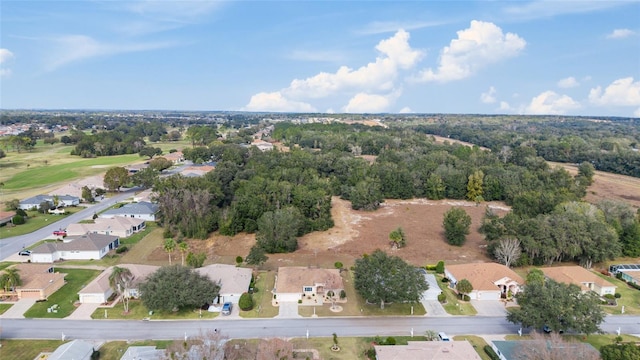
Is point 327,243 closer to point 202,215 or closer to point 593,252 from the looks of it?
point 202,215

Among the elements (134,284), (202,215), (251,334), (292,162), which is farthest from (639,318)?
(292,162)

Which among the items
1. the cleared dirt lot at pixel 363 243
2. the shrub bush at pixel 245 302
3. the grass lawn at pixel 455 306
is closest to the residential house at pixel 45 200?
the cleared dirt lot at pixel 363 243

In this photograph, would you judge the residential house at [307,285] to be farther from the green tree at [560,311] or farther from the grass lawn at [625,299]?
the grass lawn at [625,299]

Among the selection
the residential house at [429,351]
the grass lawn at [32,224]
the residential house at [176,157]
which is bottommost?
the grass lawn at [32,224]

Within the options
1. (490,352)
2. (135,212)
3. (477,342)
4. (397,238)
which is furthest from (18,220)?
(490,352)

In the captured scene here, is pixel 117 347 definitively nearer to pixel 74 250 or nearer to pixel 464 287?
pixel 74 250

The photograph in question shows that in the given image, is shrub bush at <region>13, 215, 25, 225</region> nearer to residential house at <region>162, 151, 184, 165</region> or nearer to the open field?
residential house at <region>162, 151, 184, 165</region>

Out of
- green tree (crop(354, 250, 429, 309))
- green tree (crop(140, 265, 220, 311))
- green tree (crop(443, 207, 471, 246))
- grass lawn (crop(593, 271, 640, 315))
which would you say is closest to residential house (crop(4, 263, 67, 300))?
green tree (crop(140, 265, 220, 311))
